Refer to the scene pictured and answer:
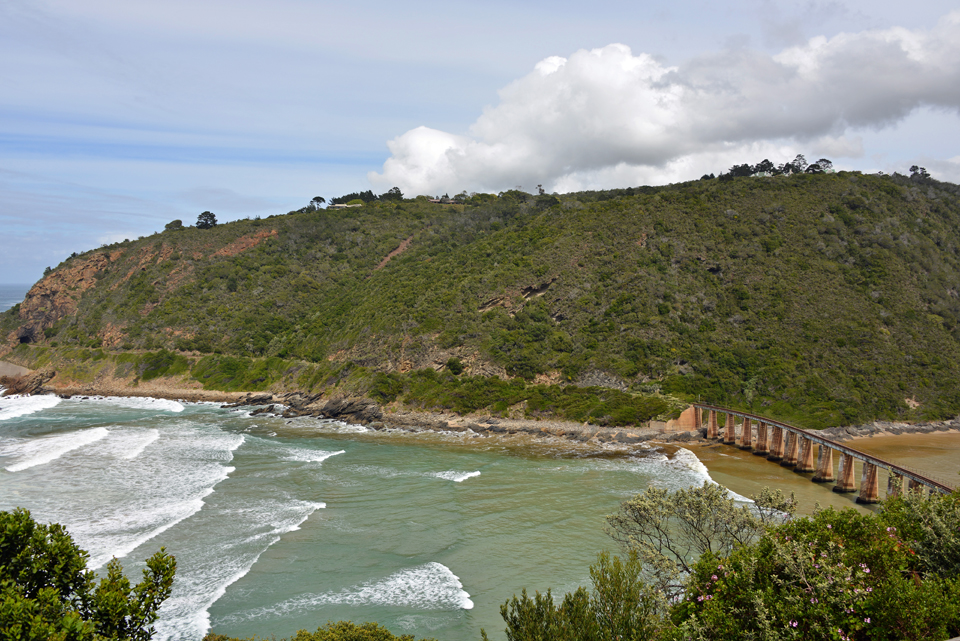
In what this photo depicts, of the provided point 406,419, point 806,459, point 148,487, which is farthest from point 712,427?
point 148,487

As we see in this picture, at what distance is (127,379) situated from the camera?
81.4m

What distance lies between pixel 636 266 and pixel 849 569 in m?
66.6

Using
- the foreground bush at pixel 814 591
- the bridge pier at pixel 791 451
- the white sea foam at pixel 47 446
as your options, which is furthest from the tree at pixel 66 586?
the bridge pier at pixel 791 451

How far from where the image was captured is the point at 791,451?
48.1 metres

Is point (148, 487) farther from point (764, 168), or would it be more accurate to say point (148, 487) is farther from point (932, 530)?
point (764, 168)

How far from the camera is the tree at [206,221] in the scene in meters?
114

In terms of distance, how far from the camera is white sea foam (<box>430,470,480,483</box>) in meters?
43.1

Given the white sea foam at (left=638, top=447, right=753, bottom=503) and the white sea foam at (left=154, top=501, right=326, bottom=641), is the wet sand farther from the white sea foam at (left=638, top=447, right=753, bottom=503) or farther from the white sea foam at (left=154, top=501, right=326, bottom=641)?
the white sea foam at (left=154, top=501, right=326, bottom=641)

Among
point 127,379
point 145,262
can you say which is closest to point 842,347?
point 127,379

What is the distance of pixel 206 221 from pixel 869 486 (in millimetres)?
116741

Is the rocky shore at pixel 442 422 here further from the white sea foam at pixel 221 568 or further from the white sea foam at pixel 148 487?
the white sea foam at pixel 221 568

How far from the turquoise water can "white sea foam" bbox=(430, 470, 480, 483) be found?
233mm

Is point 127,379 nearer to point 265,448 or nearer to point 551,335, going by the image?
point 265,448

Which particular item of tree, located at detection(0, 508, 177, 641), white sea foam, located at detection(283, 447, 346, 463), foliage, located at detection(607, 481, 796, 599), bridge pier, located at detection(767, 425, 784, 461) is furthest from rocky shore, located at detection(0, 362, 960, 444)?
tree, located at detection(0, 508, 177, 641)
